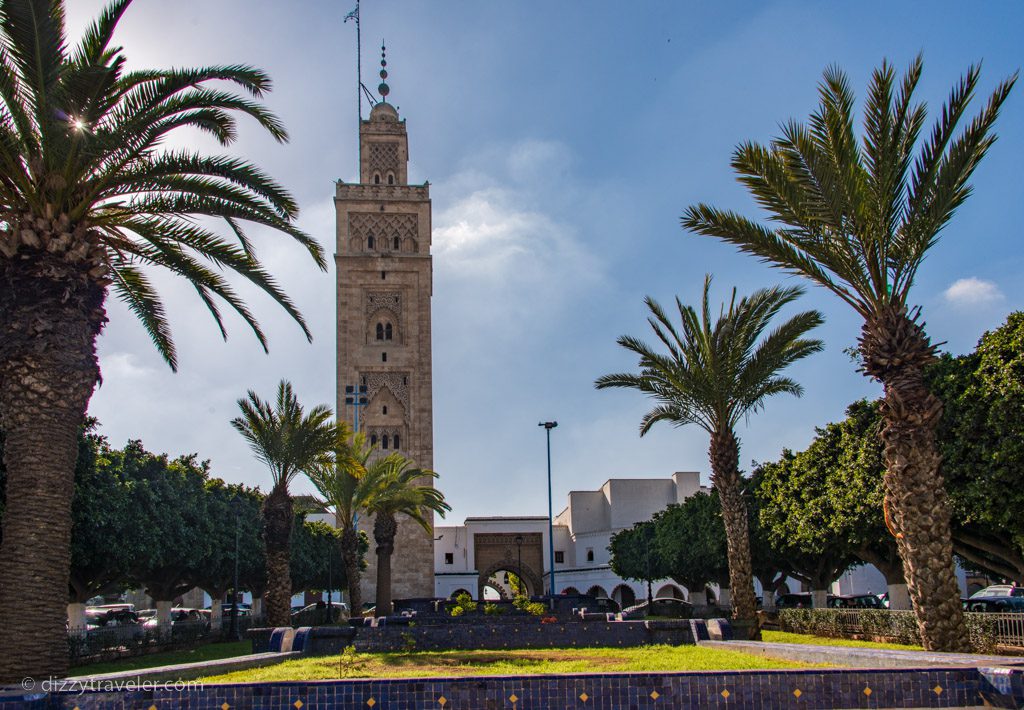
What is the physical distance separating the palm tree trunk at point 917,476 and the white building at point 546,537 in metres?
46.9

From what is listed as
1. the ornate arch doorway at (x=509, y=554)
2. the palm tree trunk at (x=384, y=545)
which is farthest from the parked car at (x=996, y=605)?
the ornate arch doorway at (x=509, y=554)

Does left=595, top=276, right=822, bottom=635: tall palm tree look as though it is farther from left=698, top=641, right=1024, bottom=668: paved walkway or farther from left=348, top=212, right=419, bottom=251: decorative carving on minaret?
left=348, top=212, right=419, bottom=251: decorative carving on minaret

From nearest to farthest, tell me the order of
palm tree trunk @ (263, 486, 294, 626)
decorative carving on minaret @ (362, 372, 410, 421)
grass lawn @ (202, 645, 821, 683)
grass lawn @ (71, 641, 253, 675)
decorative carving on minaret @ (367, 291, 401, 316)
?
grass lawn @ (202, 645, 821, 683) < grass lawn @ (71, 641, 253, 675) < palm tree trunk @ (263, 486, 294, 626) < decorative carving on minaret @ (362, 372, 410, 421) < decorative carving on minaret @ (367, 291, 401, 316)

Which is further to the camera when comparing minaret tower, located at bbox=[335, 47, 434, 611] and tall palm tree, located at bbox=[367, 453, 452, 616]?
minaret tower, located at bbox=[335, 47, 434, 611]

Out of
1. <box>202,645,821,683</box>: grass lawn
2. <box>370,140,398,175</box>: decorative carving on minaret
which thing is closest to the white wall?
<box>370,140,398,175</box>: decorative carving on minaret

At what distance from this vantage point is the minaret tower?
50.2 m

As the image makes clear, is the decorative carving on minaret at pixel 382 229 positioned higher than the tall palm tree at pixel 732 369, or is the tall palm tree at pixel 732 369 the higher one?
the decorative carving on minaret at pixel 382 229

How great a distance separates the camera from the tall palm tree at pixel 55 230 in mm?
8797

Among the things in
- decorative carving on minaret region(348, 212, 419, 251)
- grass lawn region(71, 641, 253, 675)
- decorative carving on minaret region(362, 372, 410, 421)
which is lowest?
grass lawn region(71, 641, 253, 675)

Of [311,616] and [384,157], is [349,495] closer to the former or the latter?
[311,616]

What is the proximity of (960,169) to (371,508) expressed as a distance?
77.1 ft

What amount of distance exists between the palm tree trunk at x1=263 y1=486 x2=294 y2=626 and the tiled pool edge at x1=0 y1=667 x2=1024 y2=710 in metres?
14.1

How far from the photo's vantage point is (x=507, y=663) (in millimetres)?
12648

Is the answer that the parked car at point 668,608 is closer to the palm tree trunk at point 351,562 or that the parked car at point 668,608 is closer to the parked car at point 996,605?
the palm tree trunk at point 351,562
